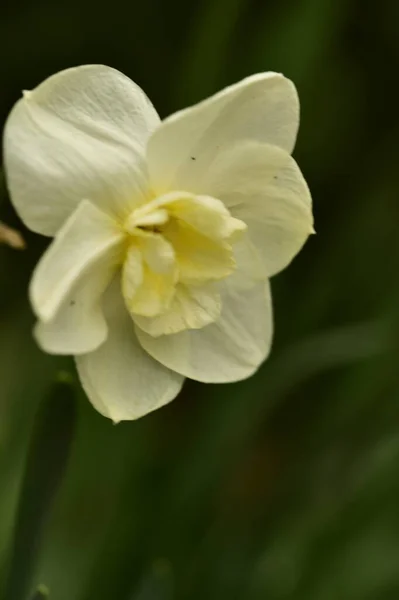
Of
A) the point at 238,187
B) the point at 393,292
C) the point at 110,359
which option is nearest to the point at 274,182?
the point at 238,187

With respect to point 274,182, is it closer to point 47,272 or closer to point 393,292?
point 47,272

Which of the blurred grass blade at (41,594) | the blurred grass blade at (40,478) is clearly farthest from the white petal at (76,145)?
the blurred grass blade at (41,594)

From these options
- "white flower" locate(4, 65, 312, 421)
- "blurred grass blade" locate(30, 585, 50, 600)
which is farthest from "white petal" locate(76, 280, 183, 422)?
"blurred grass blade" locate(30, 585, 50, 600)

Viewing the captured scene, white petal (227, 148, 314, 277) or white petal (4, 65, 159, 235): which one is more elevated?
white petal (4, 65, 159, 235)

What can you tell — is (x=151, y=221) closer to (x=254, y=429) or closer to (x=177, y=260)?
(x=177, y=260)

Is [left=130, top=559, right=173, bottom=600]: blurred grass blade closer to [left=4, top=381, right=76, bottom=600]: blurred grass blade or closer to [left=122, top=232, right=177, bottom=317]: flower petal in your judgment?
[left=4, top=381, right=76, bottom=600]: blurred grass blade

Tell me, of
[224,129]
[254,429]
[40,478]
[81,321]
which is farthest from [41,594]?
[254,429]

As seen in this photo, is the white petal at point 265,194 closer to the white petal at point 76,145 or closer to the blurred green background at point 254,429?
the white petal at point 76,145
